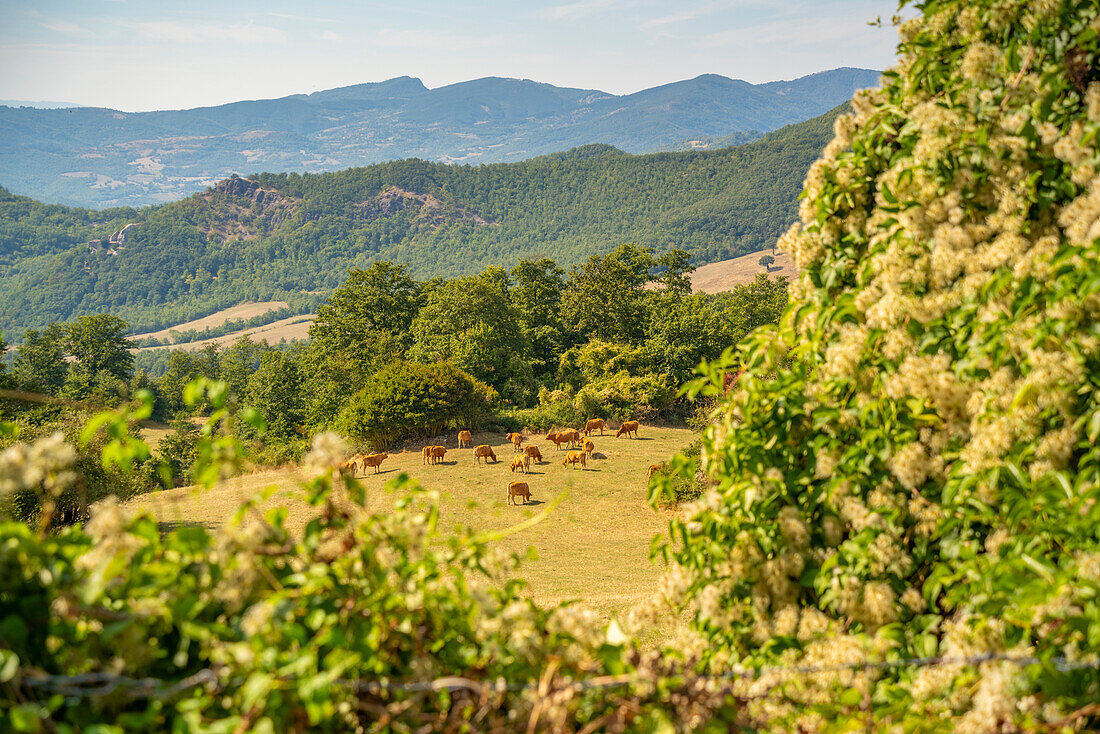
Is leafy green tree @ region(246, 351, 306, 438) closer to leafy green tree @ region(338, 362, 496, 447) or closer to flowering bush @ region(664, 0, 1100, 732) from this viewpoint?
leafy green tree @ region(338, 362, 496, 447)

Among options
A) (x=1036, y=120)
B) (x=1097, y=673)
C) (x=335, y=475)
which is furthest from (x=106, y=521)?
(x=1036, y=120)

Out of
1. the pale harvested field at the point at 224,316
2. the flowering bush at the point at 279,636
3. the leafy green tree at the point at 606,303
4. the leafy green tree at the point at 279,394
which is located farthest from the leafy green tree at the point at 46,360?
the pale harvested field at the point at 224,316

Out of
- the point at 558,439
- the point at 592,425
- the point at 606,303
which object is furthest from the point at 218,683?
the point at 606,303

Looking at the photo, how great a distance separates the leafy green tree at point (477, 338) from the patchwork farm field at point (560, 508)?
21.9 feet

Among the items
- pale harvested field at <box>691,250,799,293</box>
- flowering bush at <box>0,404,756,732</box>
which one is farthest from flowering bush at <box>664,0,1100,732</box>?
pale harvested field at <box>691,250,799,293</box>

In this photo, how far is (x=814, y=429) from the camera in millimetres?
2111

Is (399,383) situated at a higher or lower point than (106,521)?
lower

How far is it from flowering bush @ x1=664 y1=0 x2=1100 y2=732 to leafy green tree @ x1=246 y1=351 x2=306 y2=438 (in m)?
34.3

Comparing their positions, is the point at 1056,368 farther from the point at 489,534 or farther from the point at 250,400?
the point at 250,400

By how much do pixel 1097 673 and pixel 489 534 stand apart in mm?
1396

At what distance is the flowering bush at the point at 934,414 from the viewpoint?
1617mm

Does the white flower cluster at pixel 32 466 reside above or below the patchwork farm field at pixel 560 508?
above

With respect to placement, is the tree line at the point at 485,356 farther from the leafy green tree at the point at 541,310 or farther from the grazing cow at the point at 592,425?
the grazing cow at the point at 592,425

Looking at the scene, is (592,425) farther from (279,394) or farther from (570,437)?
(279,394)
